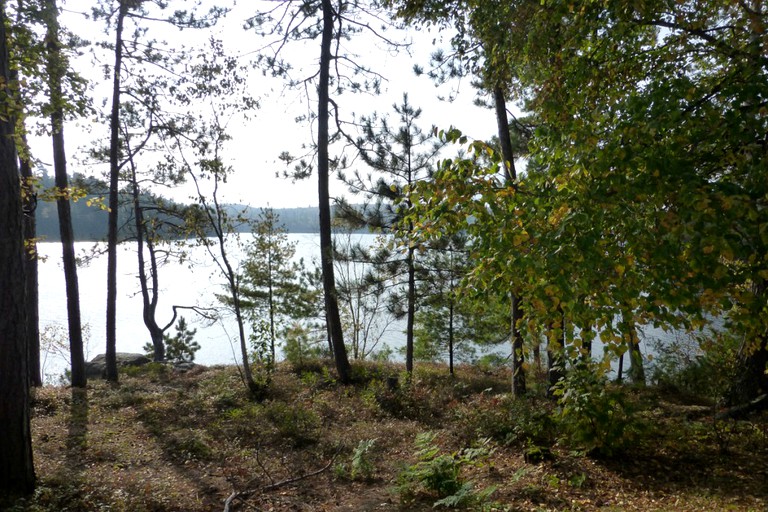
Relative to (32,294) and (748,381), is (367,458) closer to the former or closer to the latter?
(748,381)

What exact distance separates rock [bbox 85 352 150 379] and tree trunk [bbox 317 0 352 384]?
25.1 feet

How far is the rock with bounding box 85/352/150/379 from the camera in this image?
49.4 feet

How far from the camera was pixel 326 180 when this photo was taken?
11.6m

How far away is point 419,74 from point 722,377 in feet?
24.6

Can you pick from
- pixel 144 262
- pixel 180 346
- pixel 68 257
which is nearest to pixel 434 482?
pixel 68 257

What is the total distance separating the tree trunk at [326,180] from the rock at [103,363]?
765cm

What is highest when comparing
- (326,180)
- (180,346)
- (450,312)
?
(326,180)

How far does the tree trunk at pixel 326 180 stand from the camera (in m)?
11.2

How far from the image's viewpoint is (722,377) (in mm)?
7863

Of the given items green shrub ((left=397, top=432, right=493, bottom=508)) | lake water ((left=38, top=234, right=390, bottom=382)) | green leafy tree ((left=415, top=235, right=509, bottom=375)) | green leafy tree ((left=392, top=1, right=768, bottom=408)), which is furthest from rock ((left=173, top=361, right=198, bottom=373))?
green leafy tree ((left=392, top=1, right=768, bottom=408))

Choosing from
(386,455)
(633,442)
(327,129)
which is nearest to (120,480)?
(386,455)

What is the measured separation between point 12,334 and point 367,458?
14.9 ft

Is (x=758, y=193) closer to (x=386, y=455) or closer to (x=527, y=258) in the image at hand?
(x=527, y=258)

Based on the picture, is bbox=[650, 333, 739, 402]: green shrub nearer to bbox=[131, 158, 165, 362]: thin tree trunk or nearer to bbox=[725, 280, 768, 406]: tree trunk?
bbox=[725, 280, 768, 406]: tree trunk
